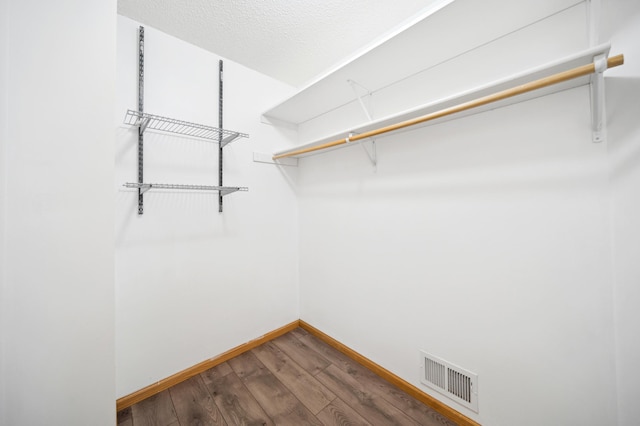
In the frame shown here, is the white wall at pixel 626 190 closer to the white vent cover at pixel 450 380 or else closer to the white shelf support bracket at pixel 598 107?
the white shelf support bracket at pixel 598 107

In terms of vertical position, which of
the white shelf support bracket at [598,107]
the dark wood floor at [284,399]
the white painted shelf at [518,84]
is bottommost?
the dark wood floor at [284,399]

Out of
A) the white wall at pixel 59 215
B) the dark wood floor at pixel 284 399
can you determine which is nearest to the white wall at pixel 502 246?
the dark wood floor at pixel 284 399

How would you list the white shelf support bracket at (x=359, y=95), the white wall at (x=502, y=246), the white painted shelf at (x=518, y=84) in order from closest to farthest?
the white painted shelf at (x=518, y=84)
the white wall at (x=502, y=246)
the white shelf support bracket at (x=359, y=95)

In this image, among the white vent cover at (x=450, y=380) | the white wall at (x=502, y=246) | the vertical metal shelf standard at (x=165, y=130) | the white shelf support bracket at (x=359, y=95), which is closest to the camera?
the white wall at (x=502, y=246)

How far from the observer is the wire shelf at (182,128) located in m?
1.40

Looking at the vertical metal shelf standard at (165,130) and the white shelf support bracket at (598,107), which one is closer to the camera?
the white shelf support bracket at (598,107)

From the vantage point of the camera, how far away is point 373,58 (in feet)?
4.24

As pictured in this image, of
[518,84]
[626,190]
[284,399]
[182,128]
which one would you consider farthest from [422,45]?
[284,399]

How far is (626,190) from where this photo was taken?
0.86 metres

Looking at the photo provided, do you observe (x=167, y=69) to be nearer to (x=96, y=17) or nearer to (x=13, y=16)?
(x=96, y=17)

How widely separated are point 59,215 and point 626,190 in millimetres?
2166

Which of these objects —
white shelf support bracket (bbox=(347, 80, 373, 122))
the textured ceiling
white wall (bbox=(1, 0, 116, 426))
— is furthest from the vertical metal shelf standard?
white shelf support bracket (bbox=(347, 80, 373, 122))

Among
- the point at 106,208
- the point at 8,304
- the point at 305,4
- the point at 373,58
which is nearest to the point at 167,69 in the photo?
the point at 305,4

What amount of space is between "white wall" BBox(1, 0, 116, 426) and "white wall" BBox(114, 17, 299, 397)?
526mm
